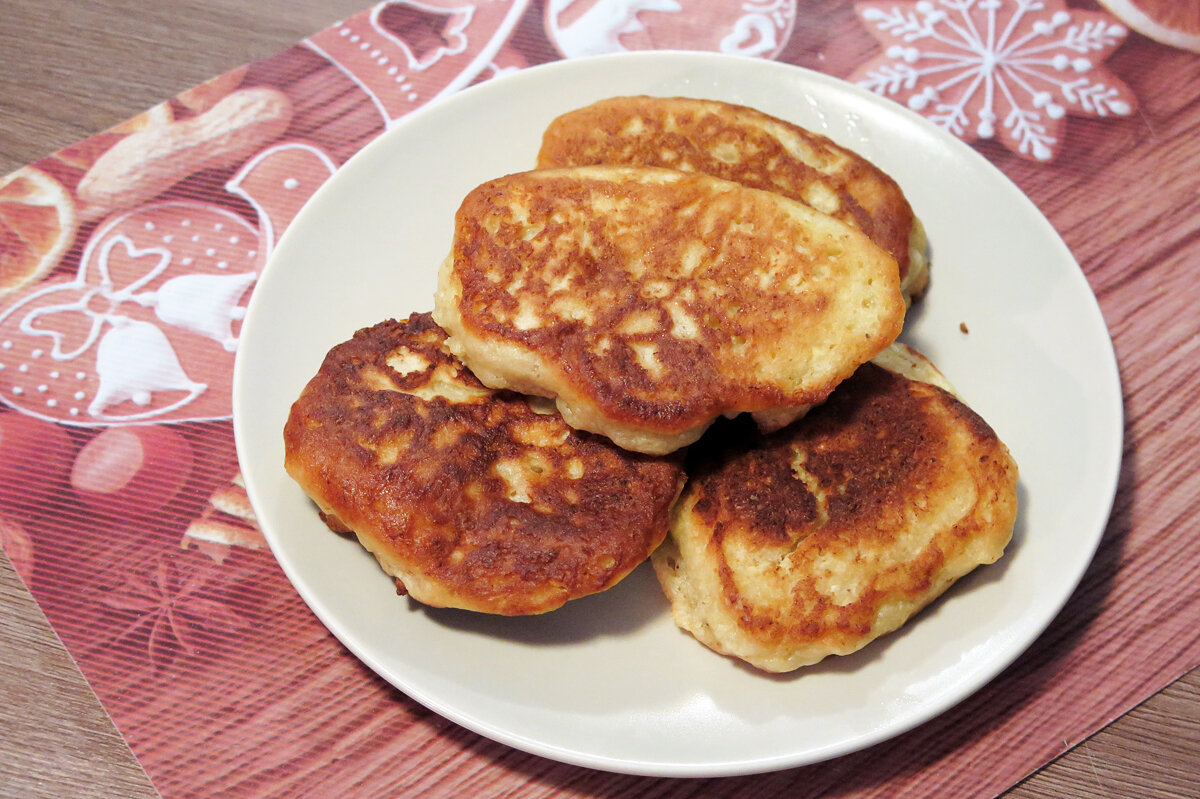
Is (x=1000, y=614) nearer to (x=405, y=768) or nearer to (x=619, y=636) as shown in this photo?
(x=619, y=636)

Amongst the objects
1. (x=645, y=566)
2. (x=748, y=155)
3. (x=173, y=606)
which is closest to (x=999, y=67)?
(x=748, y=155)

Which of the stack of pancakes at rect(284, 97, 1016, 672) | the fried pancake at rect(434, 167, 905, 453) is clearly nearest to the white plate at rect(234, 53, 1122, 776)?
the stack of pancakes at rect(284, 97, 1016, 672)

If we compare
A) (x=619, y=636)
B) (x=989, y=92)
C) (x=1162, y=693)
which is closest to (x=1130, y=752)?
(x=1162, y=693)

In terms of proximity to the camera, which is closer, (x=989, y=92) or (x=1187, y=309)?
(x=1187, y=309)

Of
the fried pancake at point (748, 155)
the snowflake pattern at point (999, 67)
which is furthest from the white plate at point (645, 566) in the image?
the snowflake pattern at point (999, 67)

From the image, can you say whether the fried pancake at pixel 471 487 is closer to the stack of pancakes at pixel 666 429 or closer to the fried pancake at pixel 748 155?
the stack of pancakes at pixel 666 429

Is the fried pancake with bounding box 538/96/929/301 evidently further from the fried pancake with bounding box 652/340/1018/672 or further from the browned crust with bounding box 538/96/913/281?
the fried pancake with bounding box 652/340/1018/672

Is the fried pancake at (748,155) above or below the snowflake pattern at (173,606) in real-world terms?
above

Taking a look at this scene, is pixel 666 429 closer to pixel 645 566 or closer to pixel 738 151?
pixel 645 566
